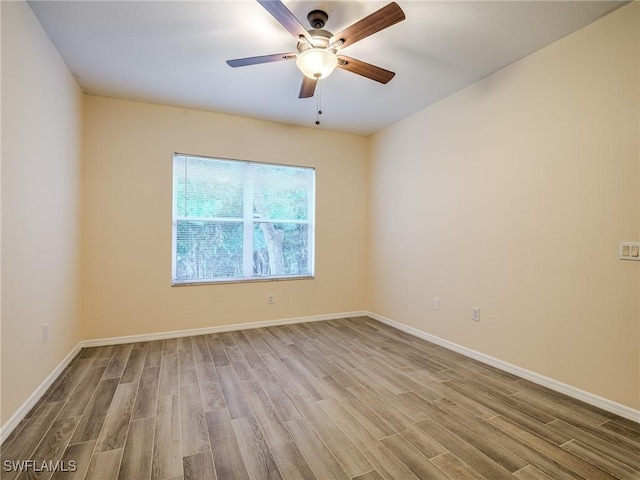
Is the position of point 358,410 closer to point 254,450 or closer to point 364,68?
point 254,450

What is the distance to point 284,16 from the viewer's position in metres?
1.68

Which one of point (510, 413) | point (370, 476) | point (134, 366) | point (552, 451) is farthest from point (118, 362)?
point (552, 451)

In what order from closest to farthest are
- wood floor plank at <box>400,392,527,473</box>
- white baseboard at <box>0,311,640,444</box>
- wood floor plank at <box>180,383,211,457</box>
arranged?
1. wood floor plank at <box>400,392,527,473</box>
2. wood floor plank at <box>180,383,211,457</box>
3. white baseboard at <box>0,311,640,444</box>

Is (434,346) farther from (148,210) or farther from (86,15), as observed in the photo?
(86,15)

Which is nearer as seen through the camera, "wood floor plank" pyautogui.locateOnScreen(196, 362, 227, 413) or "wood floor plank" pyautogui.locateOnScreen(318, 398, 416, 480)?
"wood floor plank" pyautogui.locateOnScreen(318, 398, 416, 480)

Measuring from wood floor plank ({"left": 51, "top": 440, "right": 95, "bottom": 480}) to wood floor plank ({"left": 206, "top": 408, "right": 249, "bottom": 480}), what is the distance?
58 cm

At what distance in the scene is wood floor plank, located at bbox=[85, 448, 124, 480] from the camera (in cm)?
143

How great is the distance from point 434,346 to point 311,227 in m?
2.10

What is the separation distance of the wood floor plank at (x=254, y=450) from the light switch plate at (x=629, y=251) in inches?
93.7

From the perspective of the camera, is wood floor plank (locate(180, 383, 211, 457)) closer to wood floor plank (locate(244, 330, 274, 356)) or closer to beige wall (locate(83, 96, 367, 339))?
wood floor plank (locate(244, 330, 274, 356))

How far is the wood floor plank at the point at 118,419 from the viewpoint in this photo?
1.67 metres

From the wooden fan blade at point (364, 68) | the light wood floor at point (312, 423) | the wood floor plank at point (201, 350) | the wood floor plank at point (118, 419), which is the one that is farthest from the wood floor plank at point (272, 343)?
the wooden fan blade at point (364, 68)

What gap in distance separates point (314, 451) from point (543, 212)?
2.31 m

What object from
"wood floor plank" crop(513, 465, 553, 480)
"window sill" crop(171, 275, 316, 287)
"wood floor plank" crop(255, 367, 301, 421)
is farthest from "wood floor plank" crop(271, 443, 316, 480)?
"window sill" crop(171, 275, 316, 287)
